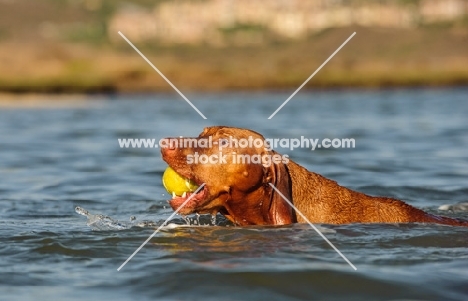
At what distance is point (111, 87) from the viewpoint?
54.5 m

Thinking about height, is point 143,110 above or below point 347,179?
above

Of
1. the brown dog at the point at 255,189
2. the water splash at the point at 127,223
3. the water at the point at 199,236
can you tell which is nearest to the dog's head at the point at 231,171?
the brown dog at the point at 255,189

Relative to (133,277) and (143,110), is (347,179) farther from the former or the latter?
(143,110)

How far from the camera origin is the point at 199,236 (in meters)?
9.62

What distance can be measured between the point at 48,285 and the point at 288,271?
79.9 inches

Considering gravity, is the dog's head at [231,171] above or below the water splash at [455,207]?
above

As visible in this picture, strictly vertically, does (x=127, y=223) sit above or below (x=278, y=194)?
below

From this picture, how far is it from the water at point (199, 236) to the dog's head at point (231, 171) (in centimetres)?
29

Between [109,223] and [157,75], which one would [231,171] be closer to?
[109,223]

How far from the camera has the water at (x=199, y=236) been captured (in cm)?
784

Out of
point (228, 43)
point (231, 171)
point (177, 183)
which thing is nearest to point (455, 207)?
point (231, 171)

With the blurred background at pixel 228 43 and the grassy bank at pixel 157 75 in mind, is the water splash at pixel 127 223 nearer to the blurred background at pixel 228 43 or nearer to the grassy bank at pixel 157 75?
the grassy bank at pixel 157 75

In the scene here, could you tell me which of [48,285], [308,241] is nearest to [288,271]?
[308,241]

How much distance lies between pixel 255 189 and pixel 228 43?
127 metres
